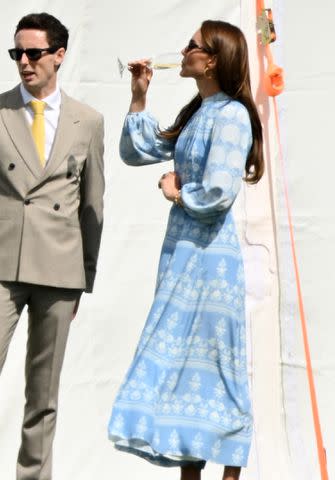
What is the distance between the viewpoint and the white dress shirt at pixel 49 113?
13.8 feet

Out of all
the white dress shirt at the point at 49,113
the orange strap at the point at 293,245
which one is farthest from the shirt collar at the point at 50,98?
the orange strap at the point at 293,245

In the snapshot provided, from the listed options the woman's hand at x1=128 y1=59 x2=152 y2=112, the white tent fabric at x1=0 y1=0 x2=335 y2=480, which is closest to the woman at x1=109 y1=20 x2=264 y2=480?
the woman's hand at x1=128 y1=59 x2=152 y2=112

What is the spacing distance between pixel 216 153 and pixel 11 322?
81cm

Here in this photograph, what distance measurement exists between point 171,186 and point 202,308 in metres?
0.35

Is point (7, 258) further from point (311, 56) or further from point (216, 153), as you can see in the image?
point (311, 56)

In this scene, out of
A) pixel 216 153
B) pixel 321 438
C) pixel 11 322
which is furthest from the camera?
pixel 321 438

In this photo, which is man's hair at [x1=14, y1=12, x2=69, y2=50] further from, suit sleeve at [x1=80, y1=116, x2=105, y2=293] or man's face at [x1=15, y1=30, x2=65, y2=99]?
suit sleeve at [x1=80, y1=116, x2=105, y2=293]

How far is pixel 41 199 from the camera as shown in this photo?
4164mm

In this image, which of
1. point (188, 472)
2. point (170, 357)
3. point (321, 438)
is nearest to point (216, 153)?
point (170, 357)

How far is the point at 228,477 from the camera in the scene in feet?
13.0

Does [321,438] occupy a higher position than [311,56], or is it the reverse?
[311,56]

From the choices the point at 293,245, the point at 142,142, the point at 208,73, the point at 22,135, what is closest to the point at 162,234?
the point at 293,245

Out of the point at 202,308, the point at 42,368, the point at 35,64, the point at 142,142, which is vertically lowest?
the point at 42,368

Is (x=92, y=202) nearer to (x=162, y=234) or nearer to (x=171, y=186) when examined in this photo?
(x=171, y=186)
